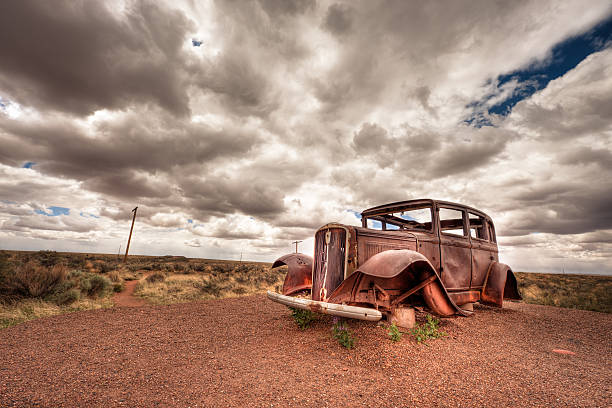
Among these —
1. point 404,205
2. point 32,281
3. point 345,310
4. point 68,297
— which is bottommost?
point 68,297

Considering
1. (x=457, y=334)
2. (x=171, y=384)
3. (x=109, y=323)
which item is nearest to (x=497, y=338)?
(x=457, y=334)

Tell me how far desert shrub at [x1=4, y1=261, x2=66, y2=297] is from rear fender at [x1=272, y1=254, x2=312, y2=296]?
309 inches

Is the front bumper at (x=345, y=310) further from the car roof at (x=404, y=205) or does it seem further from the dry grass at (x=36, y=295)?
the dry grass at (x=36, y=295)

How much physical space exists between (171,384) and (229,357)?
0.95 metres

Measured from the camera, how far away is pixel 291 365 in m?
3.69

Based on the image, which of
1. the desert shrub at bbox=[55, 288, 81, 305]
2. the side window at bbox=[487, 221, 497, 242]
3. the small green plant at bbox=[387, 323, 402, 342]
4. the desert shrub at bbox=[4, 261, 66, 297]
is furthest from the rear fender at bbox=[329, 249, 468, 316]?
the desert shrub at bbox=[4, 261, 66, 297]

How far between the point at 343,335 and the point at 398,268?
64.9 inches

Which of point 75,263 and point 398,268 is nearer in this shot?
point 398,268

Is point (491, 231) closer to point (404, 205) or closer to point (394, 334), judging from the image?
point (404, 205)

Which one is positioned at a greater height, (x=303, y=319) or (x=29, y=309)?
(x=303, y=319)

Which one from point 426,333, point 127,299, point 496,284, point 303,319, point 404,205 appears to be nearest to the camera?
point 426,333

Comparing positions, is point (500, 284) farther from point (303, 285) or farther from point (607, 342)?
point (303, 285)

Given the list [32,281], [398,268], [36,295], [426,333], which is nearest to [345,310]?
[398,268]

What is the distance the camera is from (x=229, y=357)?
13.2ft
